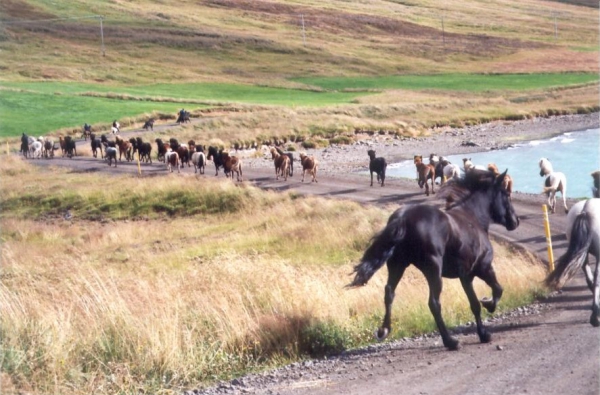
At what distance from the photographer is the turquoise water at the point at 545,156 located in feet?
119

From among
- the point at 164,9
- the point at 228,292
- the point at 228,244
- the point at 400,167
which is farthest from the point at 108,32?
the point at 228,292

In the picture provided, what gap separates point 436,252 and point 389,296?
658 mm

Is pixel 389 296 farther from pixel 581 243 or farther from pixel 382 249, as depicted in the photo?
pixel 581 243

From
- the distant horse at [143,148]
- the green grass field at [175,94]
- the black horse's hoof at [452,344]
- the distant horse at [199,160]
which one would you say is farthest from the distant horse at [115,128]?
the black horse's hoof at [452,344]

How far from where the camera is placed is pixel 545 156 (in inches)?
1807

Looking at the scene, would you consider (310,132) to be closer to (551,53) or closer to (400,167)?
(400,167)

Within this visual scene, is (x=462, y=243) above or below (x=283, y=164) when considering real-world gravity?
above

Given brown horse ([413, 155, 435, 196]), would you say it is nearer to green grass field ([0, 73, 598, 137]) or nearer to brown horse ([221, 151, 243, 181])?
brown horse ([221, 151, 243, 181])

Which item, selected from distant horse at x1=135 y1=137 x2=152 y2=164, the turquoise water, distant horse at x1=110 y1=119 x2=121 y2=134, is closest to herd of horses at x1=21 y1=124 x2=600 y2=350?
the turquoise water

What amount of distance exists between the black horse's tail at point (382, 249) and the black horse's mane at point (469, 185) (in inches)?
65.3

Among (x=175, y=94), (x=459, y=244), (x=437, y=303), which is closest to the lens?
(x=437, y=303)

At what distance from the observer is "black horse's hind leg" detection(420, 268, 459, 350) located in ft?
29.9

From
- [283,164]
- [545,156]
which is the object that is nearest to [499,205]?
[283,164]

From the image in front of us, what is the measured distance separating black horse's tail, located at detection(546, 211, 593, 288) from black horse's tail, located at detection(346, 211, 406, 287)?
2598 mm
